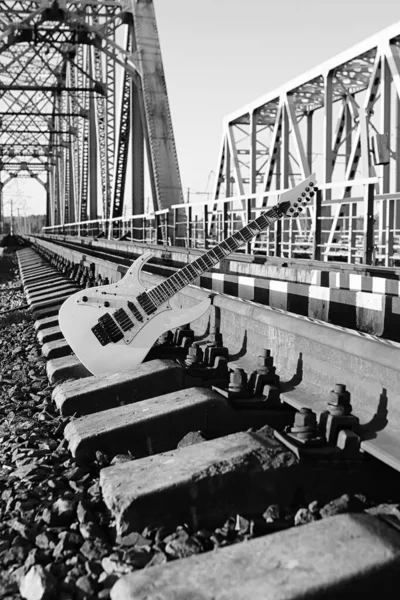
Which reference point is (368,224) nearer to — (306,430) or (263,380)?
(263,380)

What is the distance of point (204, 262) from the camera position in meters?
4.36

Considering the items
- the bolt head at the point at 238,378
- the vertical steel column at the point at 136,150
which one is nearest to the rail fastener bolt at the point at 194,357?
the bolt head at the point at 238,378

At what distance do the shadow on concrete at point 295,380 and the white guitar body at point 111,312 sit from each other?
105 centimetres

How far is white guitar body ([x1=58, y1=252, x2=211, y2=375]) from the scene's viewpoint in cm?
405

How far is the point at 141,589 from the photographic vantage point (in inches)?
63.7

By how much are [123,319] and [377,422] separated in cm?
195

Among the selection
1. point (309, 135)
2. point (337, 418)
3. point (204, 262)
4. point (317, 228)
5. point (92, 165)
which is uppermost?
point (92, 165)

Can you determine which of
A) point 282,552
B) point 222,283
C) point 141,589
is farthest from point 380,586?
point 222,283

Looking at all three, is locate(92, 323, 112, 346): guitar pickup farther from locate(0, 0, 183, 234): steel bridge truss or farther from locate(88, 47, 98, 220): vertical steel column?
locate(88, 47, 98, 220): vertical steel column

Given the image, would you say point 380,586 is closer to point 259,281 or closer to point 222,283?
point 259,281

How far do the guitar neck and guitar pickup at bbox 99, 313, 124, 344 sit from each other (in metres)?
0.25

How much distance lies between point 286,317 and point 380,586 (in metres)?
1.91

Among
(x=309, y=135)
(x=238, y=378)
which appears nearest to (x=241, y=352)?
(x=238, y=378)

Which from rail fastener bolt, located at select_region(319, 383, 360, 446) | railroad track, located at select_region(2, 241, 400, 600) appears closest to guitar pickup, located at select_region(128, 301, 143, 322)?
railroad track, located at select_region(2, 241, 400, 600)
